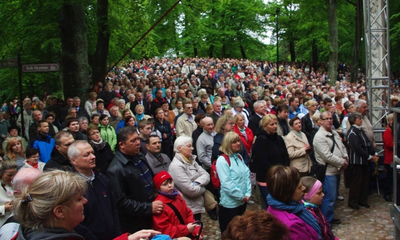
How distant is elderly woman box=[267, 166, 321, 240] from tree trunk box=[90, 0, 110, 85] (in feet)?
32.8

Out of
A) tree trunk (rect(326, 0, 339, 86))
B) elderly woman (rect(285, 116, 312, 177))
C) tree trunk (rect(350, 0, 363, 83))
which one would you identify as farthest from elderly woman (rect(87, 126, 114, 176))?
tree trunk (rect(350, 0, 363, 83))

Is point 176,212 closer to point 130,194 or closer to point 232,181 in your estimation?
point 130,194

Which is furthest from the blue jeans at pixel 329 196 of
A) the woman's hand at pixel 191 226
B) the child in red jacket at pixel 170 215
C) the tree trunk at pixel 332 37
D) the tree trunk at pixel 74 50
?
the tree trunk at pixel 332 37

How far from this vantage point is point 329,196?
19.1 ft

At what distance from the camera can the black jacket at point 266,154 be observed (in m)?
5.27

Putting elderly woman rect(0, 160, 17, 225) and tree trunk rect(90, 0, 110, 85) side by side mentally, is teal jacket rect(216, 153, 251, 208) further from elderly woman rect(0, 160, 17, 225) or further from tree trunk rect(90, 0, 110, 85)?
tree trunk rect(90, 0, 110, 85)

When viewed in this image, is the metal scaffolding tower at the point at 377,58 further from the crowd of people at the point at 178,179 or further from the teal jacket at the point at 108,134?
the teal jacket at the point at 108,134

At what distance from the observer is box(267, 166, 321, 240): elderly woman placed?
2.89 meters

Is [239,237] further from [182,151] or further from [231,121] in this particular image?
[231,121]

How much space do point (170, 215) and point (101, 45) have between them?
1038 cm

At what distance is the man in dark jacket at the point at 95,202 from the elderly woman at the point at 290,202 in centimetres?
147

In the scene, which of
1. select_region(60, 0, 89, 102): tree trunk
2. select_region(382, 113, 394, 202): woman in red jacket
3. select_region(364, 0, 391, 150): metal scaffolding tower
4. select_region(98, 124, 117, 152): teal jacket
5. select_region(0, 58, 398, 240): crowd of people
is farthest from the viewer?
select_region(60, 0, 89, 102): tree trunk

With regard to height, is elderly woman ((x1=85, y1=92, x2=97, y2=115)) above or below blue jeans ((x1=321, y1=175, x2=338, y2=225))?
above

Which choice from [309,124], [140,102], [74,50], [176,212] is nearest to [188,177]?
[176,212]
